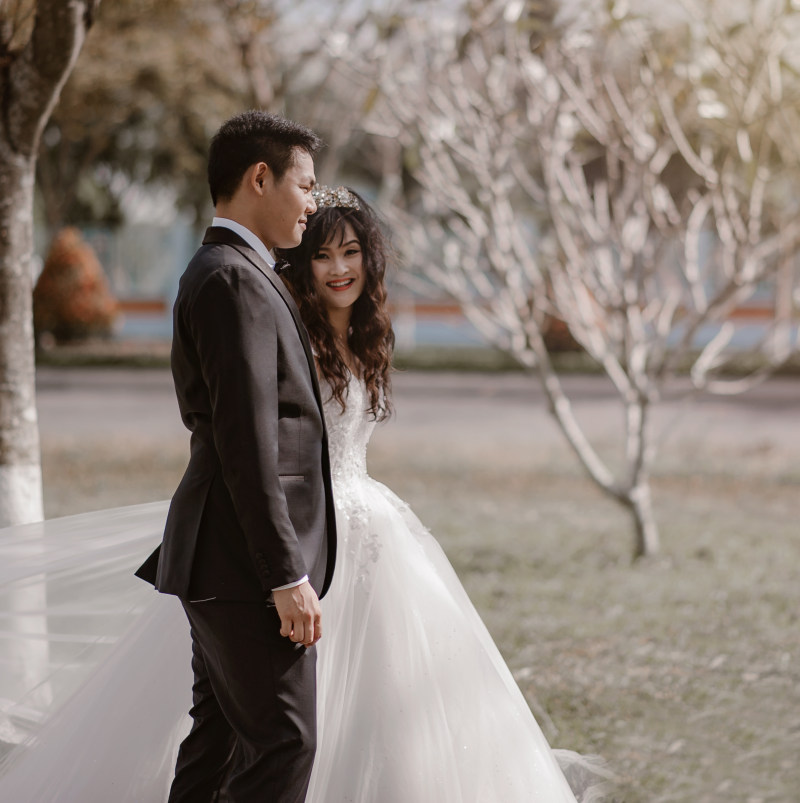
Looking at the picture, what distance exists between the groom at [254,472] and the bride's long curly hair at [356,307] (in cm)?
54

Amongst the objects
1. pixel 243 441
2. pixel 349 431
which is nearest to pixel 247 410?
pixel 243 441

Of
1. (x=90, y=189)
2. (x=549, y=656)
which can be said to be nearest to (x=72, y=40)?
(x=549, y=656)

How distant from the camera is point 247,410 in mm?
2027

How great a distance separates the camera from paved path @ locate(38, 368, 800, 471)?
11.1 metres

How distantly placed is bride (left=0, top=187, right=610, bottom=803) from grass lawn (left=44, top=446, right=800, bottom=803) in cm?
65

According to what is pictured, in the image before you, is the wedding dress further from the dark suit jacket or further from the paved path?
the paved path

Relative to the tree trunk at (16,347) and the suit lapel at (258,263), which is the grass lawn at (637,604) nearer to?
the suit lapel at (258,263)

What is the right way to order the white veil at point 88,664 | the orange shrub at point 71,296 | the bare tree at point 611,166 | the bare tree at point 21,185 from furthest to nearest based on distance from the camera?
the orange shrub at point 71,296, the bare tree at point 611,166, the bare tree at point 21,185, the white veil at point 88,664

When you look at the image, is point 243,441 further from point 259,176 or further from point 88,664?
point 88,664

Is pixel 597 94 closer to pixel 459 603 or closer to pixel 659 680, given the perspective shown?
pixel 659 680

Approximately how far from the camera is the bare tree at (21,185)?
3.46m

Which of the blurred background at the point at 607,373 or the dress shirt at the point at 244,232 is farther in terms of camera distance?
the blurred background at the point at 607,373

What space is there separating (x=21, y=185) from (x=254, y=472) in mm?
2003

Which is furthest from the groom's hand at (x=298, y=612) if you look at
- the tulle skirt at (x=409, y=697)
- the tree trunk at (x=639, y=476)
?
the tree trunk at (x=639, y=476)
